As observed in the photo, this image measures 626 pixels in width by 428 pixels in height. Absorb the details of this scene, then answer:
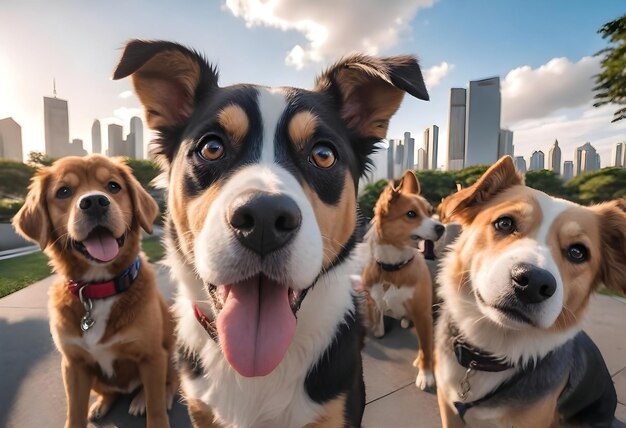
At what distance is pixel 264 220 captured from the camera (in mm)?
1204

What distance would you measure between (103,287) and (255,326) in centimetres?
170

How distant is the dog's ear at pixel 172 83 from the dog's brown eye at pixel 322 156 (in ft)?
2.46

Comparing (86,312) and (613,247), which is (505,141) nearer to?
(613,247)

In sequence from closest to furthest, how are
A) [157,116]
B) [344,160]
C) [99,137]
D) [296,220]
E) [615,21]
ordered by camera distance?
1. [296,220]
2. [344,160]
3. [157,116]
4. [615,21]
5. [99,137]

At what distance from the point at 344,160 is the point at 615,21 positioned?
1814 cm

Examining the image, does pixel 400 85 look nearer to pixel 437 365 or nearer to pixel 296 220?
pixel 296 220

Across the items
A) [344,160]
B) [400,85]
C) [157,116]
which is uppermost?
[400,85]

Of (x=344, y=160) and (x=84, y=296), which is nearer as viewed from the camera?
(x=344, y=160)

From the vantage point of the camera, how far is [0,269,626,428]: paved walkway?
297 cm

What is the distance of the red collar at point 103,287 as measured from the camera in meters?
2.52

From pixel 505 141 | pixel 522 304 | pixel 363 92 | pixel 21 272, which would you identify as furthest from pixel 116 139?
pixel 505 141

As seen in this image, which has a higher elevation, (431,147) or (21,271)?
(431,147)

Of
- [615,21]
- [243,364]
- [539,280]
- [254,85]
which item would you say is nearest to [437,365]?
[539,280]

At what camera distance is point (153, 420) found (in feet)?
8.27
